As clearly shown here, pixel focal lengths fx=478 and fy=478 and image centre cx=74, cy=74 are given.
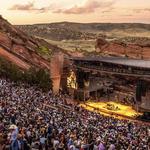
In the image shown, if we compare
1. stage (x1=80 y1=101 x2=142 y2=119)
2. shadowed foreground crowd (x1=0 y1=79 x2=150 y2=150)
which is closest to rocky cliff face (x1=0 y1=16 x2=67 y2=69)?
stage (x1=80 y1=101 x2=142 y2=119)

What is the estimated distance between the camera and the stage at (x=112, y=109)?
5050 cm

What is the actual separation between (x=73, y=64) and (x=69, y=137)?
40085mm

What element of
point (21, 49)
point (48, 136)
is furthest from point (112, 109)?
point (48, 136)

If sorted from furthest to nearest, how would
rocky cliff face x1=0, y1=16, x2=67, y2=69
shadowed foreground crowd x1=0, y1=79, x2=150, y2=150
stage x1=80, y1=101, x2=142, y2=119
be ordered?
rocky cliff face x1=0, y1=16, x2=67, y2=69, stage x1=80, y1=101, x2=142, y2=119, shadowed foreground crowd x1=0, y1=79, x2=150, y2=150

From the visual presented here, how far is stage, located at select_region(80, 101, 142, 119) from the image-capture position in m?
50.5

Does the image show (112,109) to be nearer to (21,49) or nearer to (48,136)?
(21,49)

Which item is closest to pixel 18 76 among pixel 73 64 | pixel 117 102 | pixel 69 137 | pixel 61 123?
pixel 73 64

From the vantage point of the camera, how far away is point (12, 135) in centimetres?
1848

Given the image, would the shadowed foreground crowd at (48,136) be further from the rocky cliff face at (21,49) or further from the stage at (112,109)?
the rocky cliff face at (21,49)

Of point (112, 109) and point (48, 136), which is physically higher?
point (48, 136)

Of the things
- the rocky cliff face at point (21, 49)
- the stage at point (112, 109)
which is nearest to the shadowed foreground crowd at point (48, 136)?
the stage at point (112, 109)

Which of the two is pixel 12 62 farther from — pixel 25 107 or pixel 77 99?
pixel 25 107

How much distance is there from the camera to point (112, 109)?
53.2 metres

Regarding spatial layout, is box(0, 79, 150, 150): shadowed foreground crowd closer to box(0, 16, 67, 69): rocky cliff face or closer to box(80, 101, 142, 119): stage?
box(80, 101, 142, 119): stage
